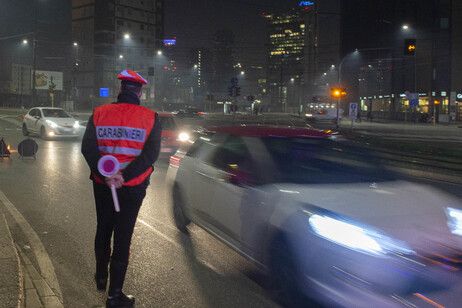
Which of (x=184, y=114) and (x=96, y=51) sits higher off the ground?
(x=96, y=51)

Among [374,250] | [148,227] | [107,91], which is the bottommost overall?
[148,227]

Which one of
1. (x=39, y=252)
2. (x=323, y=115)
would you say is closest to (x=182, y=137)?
(x=39, y=252)

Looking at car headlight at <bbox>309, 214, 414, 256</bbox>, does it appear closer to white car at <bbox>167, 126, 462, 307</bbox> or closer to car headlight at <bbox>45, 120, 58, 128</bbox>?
white car at <bbox>167, 126, 462, 307</bbox>

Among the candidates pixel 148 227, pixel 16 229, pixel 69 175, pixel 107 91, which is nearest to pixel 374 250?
pixel 148 227

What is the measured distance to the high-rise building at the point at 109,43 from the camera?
9269cm

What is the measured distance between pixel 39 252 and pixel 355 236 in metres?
3.88

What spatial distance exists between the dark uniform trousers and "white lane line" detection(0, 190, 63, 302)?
998mm

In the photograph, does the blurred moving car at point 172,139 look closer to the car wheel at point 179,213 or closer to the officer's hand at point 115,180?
the car wheel at point 179,213

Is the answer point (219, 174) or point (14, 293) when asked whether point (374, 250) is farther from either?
point (14, 293)

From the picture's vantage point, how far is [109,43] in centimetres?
9306

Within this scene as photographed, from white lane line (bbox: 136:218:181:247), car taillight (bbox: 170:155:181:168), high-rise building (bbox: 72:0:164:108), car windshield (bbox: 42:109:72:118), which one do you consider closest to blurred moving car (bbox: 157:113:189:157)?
white lane line (bbox: 136:218:181:247)

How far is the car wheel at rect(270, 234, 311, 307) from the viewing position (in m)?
3.94

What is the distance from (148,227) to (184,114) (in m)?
53.8

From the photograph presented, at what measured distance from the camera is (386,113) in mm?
72500
